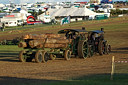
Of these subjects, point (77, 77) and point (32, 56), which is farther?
point (32, 56)

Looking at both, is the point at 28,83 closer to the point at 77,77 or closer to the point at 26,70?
the point at 77,77

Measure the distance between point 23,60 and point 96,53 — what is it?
6.30 metres

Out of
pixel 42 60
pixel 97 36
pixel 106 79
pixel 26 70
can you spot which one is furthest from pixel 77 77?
pixel 97 36

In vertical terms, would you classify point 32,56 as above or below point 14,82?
below

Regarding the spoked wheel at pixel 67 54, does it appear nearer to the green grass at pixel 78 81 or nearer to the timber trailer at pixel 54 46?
the timber trailer at pixel 54 46

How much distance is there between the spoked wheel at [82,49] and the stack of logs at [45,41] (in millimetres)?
781

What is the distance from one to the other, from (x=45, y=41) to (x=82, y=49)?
9.22ft

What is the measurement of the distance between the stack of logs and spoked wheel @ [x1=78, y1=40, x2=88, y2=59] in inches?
30.8

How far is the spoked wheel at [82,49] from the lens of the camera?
2059 cm

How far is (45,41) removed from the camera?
748 inches

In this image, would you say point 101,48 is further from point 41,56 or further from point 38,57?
point 38,57

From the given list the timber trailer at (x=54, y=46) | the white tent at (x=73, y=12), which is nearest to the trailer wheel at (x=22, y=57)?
the timber trailer at (x=54, y=46)

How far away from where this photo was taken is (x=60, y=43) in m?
20.0

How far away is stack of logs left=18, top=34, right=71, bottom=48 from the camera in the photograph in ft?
60.4
